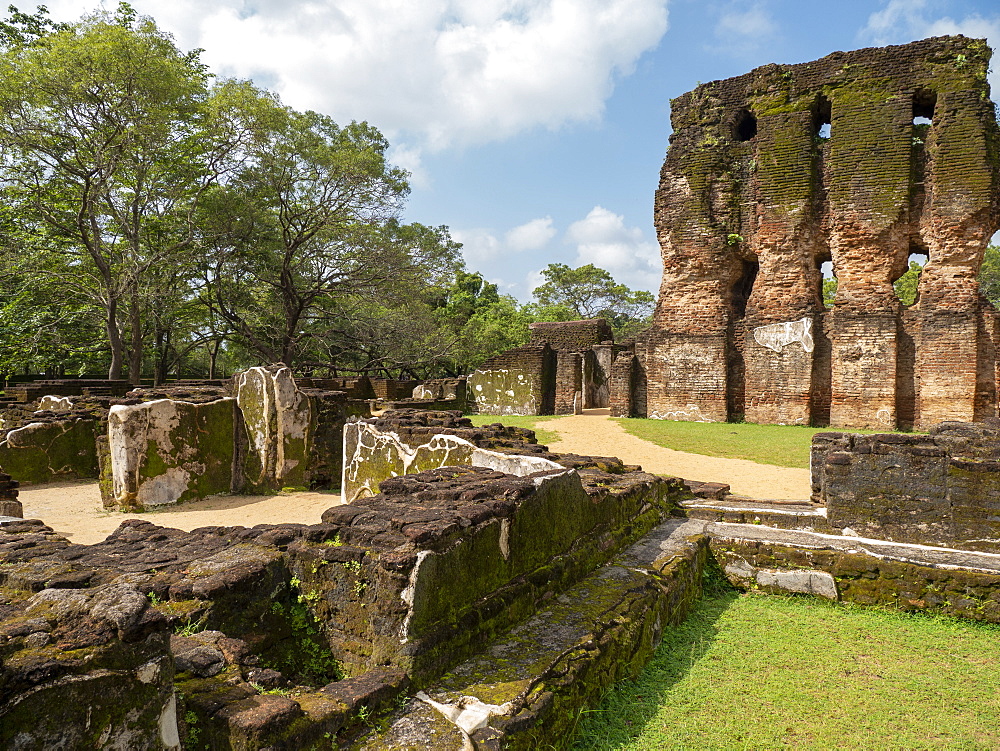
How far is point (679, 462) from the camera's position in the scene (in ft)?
32.3

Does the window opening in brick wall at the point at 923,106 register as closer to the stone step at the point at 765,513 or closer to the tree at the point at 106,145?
the stone step at the point at 765,513

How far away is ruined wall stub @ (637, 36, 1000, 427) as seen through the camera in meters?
13.0

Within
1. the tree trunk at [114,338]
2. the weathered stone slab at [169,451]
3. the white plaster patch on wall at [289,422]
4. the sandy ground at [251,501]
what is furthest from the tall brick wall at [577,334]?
the weathered stone slab at [169,451]

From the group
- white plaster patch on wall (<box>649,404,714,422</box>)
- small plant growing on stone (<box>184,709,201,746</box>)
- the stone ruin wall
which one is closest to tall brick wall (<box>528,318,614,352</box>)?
the stone ruin wall

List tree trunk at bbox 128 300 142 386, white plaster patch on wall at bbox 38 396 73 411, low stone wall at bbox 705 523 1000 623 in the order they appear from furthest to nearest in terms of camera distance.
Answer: tree trunk at bbox 128 300 142 386, white plaster patch on wall at bbox 38 396 73 411, low stone wall at bbox 705 523 1000 623

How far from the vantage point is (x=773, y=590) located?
168 inches

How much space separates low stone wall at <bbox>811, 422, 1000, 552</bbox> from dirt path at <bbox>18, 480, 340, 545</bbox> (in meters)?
4.82

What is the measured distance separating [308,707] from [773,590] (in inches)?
141

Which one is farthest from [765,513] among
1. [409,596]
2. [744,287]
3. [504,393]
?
[504,393]

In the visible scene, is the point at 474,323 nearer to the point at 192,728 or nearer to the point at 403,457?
the point at 403,457

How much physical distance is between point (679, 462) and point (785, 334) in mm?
6678

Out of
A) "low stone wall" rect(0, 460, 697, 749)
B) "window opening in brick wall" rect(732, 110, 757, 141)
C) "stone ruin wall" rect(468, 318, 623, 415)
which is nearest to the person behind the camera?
"low stone wall" rect(0, 460, 697, 749)

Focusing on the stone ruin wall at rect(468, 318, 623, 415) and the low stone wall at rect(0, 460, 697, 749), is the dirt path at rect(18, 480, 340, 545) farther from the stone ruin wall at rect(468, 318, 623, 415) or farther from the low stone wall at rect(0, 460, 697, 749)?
the stone ruin wall at rect(468, 318, 623, 415)

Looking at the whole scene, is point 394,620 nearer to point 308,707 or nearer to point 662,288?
point 308,707
